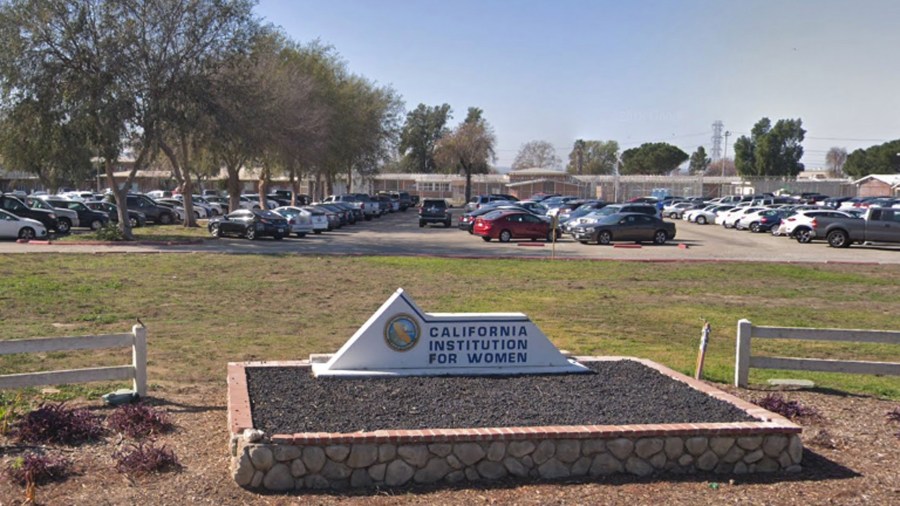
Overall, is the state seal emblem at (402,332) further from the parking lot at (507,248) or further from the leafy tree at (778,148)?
the leafy tree at (778,148)

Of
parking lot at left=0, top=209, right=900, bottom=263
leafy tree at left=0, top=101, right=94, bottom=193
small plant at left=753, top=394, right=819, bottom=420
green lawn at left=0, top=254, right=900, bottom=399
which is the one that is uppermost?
leafy tree at left=0, top=101, right=94, bottom=193

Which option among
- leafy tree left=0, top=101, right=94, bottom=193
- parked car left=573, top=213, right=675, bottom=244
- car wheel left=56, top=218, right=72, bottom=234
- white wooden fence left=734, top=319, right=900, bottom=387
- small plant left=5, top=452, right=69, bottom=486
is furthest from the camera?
car wheel left=56, top=218, right=72, bottom=234

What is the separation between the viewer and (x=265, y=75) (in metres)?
45.2

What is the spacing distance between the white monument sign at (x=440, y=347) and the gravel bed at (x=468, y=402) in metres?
0.17

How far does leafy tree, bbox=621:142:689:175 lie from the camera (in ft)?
513

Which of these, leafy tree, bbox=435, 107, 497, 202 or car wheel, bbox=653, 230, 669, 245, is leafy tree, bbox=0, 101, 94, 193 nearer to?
car wheel, bbox=653, 230, 669, 245

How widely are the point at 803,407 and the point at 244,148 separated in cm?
3251

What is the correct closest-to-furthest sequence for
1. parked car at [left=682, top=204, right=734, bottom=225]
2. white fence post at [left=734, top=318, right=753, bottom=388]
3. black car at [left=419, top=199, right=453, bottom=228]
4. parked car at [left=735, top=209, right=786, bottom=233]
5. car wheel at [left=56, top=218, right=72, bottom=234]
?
1. white fence post at [left=734, top=318, right=753, bottom=388]
2. car wheel at [left=56, top=218, right=72, bottom=234]
3. parked car at [left=735, top=209, right=786, bottom=233]
4. black car at [left=419, top=199, right=453, bottom=228]
5. parked car at [left=682, top=204, right=734, bottom=225]

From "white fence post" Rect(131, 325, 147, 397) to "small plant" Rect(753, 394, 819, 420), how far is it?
6.81 metres

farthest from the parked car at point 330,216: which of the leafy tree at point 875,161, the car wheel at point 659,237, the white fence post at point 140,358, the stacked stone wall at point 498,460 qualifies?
the leafy tree at point 875,161

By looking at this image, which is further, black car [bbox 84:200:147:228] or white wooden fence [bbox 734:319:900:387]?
black car [bbox 84:200:147:228]

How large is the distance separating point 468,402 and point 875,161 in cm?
14039

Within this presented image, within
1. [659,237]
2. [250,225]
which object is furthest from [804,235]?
[250,225]

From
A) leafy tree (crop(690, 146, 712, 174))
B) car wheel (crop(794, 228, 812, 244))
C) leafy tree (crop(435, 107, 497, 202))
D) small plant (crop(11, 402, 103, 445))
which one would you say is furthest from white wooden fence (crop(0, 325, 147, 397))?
leafy tree (crop(690, 146, 712, 174))
